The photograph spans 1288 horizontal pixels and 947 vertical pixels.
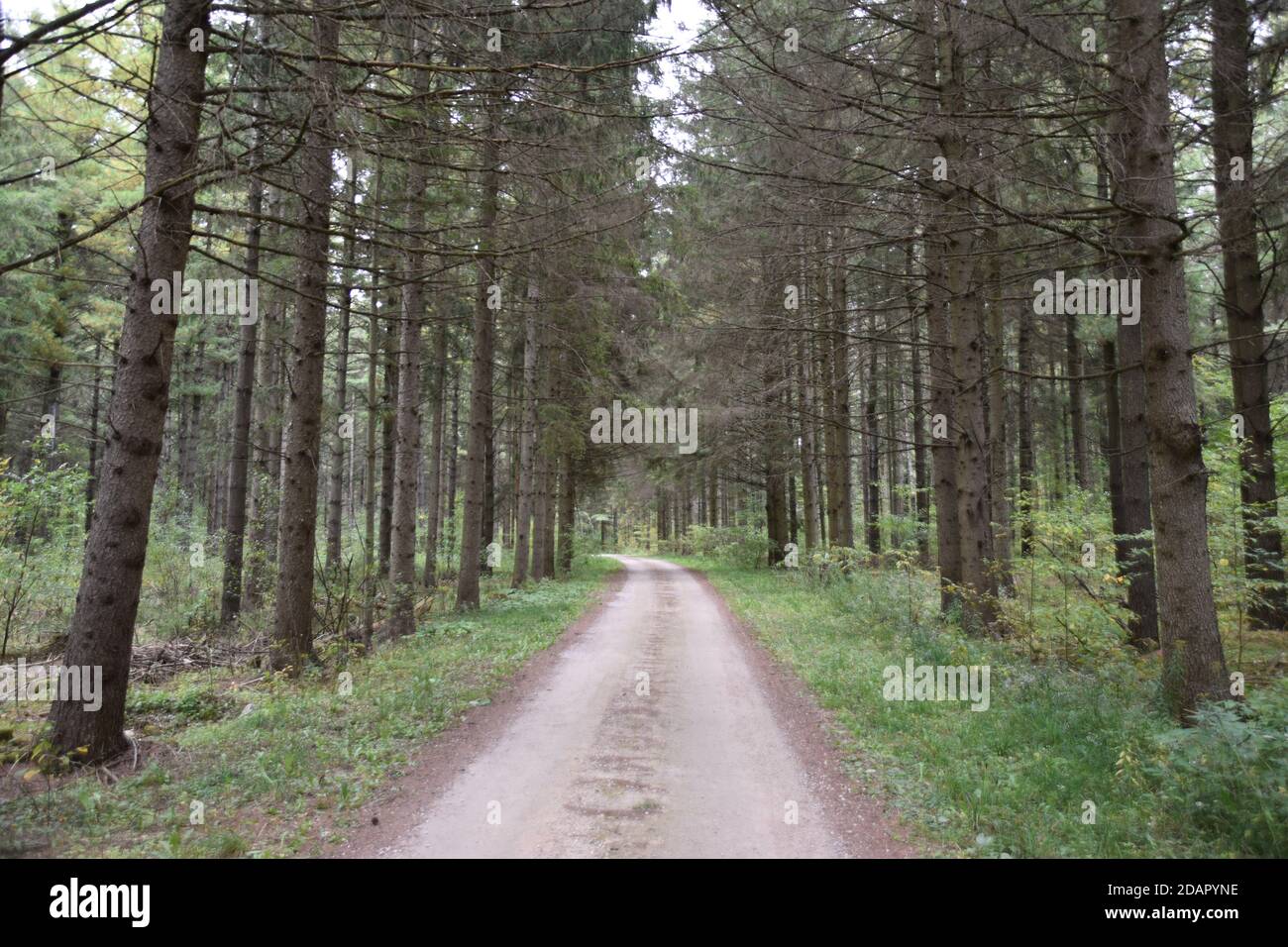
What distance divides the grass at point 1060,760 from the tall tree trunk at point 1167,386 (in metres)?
0.48

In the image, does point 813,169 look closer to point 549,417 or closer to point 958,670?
point 958,670

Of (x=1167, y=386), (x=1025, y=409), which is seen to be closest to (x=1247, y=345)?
(x=1167, y=386)

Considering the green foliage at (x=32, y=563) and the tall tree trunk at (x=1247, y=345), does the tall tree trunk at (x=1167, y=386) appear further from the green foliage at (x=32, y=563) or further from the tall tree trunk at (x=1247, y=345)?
the green foliage at (x=32, y=563)

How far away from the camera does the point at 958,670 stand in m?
8.18

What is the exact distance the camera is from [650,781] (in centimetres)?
555

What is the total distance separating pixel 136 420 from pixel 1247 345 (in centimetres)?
1407

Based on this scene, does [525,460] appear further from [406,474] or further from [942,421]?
[942,421]

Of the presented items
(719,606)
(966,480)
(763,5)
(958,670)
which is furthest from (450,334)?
(958,670)

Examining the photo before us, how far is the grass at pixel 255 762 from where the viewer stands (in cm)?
433

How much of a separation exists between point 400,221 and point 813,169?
23.3ft

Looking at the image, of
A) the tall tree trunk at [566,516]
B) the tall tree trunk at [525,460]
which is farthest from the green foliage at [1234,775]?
the tall tree trunk at [566,516]

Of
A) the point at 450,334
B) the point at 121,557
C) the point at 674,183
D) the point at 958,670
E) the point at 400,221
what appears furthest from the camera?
the point at 450,334

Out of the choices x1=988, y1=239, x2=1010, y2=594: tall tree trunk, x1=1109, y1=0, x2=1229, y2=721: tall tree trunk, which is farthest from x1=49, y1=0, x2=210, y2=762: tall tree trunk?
x1=988, y1=239, x2=1010, y2=594: tall tree trunk

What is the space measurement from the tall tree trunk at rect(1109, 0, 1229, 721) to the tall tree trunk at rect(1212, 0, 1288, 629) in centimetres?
333
